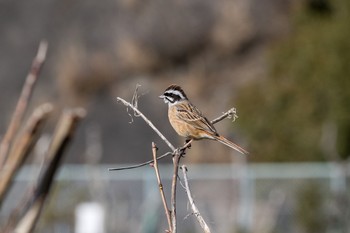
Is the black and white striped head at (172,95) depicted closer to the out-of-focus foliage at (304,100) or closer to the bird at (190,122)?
the bird at (190,122)

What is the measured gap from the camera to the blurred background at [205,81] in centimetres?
2158

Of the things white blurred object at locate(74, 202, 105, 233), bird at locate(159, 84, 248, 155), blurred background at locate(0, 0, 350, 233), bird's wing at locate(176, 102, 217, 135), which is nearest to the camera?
bird at locate(159, 84, 248, 155)

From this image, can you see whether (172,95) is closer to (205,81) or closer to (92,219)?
(92,219)

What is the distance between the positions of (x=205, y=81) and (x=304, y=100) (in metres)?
5.69

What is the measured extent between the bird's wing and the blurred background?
14643 mm

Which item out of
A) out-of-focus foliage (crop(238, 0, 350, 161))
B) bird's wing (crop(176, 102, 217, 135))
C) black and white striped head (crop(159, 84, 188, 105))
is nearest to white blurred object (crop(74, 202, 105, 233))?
bird's wing (crop(176, 102, 217, 135))

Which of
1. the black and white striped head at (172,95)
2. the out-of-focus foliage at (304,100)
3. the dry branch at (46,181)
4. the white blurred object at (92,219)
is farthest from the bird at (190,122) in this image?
the out-of-focus foliage at (304,100)

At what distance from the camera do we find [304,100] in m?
23.9

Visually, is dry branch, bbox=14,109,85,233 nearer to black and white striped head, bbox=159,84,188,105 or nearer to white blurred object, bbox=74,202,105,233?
black and white striped head, bbox=159,84,188,105

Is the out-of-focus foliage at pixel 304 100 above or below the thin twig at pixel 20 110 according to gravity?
above

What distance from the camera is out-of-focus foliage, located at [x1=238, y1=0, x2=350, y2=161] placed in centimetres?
2341

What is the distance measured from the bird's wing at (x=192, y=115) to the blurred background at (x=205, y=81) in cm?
1464

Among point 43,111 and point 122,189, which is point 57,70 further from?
point 43,111

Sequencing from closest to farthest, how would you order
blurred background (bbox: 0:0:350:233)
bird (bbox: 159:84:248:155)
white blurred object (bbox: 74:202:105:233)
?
bird (bbox: 159:84:248:155) < white blurred object (bbox: 74:202:105:233) < blurred background (bbox: 0:0:350:233)
